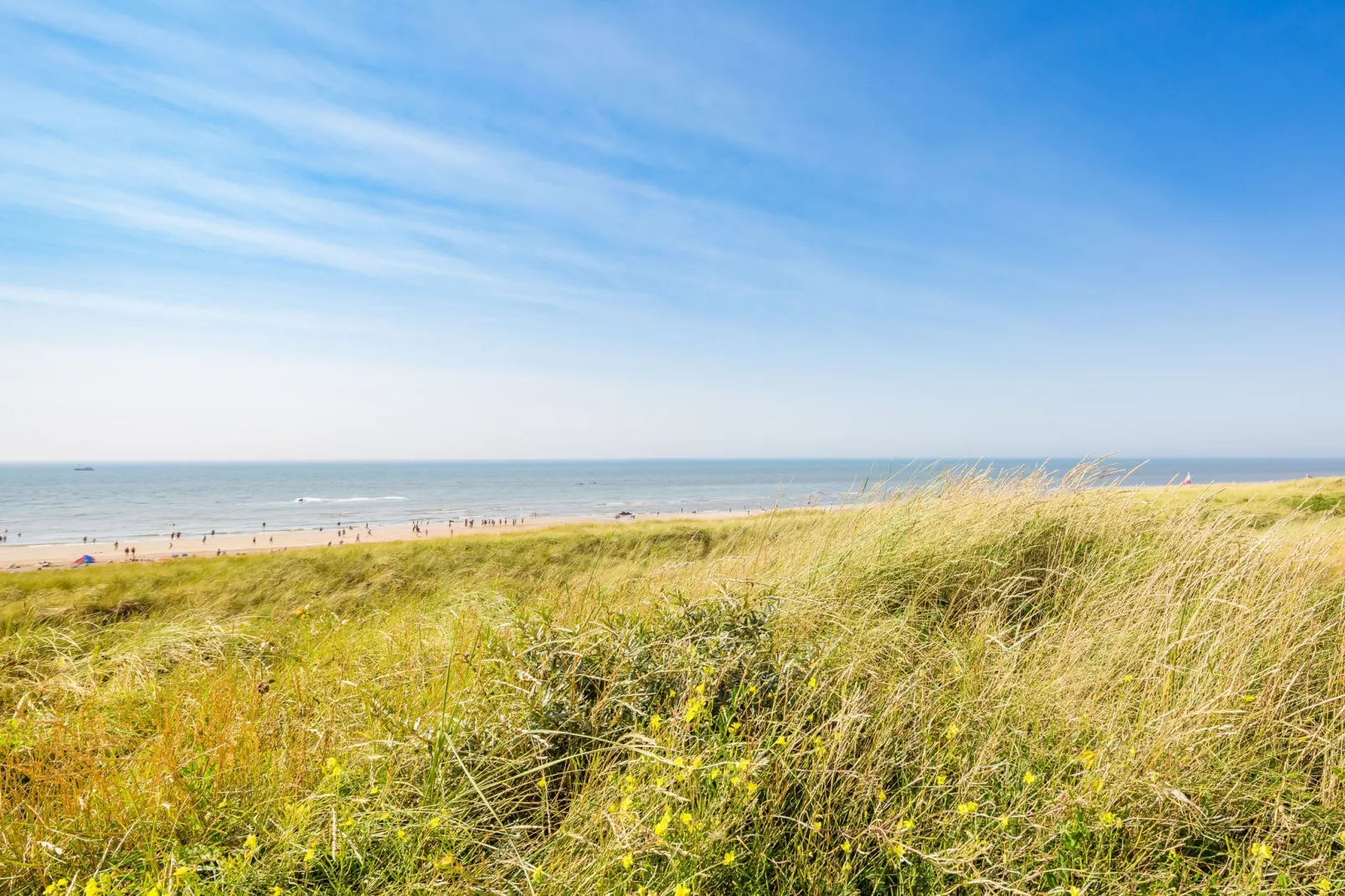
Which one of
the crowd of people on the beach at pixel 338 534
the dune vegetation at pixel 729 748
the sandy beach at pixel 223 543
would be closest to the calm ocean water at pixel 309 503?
the crowd of people on the beach at pixel 338 534

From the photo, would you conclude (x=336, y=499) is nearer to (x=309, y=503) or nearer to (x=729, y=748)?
(x=309, y=503)

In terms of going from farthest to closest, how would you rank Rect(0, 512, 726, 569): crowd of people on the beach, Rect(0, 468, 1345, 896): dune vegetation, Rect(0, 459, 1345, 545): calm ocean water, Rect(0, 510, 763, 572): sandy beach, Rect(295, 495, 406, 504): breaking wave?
Rect(295, 495, 406, 504): breaking wave < Rect(0, 459, 1345, 545): calm ocean water < Rect(0, 512, 726, 569): crowd of people on the beach < Rect(0, 510, 763, 572): sandy beach < Rect(0, 468, 1345, 896): dune vegetation

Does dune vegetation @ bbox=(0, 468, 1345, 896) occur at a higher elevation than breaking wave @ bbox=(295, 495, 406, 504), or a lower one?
higher

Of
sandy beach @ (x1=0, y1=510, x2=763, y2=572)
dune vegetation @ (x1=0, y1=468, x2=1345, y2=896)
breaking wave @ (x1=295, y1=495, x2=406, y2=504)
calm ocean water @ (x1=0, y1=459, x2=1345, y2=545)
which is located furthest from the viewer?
breaking wave @ (x1=295, y1=495, x2=406, y2=504)

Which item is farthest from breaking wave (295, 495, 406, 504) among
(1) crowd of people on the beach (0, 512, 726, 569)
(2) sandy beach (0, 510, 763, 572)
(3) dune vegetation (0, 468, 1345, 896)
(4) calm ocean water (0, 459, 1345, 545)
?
(3) dune vegetation (0, 468, 1345, 896)

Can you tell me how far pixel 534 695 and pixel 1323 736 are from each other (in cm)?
368

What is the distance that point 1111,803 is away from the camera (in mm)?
2211

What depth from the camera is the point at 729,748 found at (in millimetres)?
2305

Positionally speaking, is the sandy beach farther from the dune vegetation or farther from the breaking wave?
the breaking wave

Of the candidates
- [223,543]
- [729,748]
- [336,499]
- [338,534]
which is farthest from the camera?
[336,499]

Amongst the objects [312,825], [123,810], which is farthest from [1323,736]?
[123,810]

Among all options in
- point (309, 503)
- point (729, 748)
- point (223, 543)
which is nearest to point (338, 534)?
point (223, 543)

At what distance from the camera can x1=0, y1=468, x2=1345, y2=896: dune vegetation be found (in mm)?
2031

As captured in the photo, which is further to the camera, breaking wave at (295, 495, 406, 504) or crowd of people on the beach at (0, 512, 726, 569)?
breaking wave at (295, 495, 406, 504)
